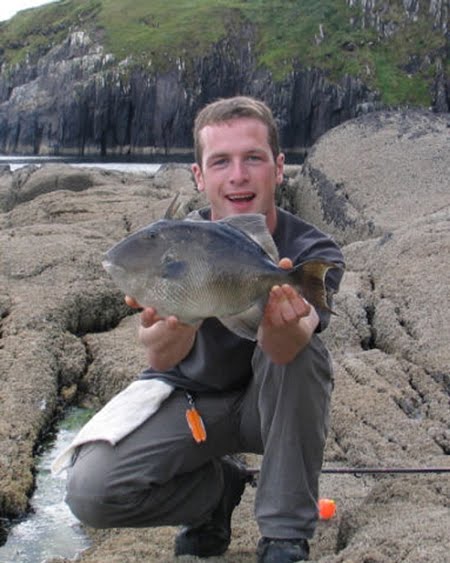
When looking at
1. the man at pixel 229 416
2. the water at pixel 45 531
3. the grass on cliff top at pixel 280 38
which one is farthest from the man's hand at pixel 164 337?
the grass on cliff top at pixel 280 38

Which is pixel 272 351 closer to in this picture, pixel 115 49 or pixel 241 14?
pixel 115 49

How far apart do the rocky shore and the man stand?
264 mm

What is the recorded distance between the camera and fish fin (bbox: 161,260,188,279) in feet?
9.38

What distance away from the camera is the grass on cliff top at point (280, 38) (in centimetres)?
8675

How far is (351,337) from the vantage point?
6.18 meters

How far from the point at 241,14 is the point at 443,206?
95.4m

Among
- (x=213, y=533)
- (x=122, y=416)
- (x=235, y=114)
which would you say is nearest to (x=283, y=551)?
(x=213, y=533)

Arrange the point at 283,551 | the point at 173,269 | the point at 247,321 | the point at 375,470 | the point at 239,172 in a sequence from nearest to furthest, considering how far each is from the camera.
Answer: the point at 173,269 → the point at 247,321 → the point at 283,551 → the point at 239,172 → the point at 375,470

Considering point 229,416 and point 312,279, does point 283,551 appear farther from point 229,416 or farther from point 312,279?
point 312,279

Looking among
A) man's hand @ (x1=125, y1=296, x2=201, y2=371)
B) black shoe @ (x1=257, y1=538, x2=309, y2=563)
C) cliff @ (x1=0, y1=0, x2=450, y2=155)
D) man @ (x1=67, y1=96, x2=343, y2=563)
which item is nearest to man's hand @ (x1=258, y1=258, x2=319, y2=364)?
man @ (x1=67, y1=96, x2=343, y2=563)

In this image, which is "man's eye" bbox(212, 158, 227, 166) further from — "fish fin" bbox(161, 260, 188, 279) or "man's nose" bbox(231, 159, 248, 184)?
"fish fin" bbox(161, 260, 188, 279)

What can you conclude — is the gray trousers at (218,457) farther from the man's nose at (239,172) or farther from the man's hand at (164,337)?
the man's nose at (239,172)

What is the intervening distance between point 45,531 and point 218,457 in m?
1.08

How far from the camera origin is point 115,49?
92875 mm
